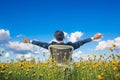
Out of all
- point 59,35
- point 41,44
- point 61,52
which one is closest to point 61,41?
point 59,35

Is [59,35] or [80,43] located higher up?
[59,35]

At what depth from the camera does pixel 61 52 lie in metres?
6.80

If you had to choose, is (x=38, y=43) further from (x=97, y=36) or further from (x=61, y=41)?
(x=97, y=36)

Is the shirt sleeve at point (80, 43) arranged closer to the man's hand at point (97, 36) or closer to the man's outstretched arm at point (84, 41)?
the man's outstretched arm at point (84, 41)

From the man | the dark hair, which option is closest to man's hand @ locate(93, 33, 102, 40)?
the man

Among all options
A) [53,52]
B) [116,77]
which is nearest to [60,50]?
[53,52]

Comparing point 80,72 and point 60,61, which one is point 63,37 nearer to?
point 60,61

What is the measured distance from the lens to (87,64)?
26.2 ft

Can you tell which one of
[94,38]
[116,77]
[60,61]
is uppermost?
[94,38]

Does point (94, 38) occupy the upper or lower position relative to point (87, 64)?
upper

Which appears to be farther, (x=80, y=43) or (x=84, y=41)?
(x=84, y=41)

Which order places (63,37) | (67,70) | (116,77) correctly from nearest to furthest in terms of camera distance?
(116,77), (67,70), (63,37)

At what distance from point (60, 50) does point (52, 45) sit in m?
0.22

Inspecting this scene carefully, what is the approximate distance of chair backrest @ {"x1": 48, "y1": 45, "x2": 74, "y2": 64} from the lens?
22.1 feet
